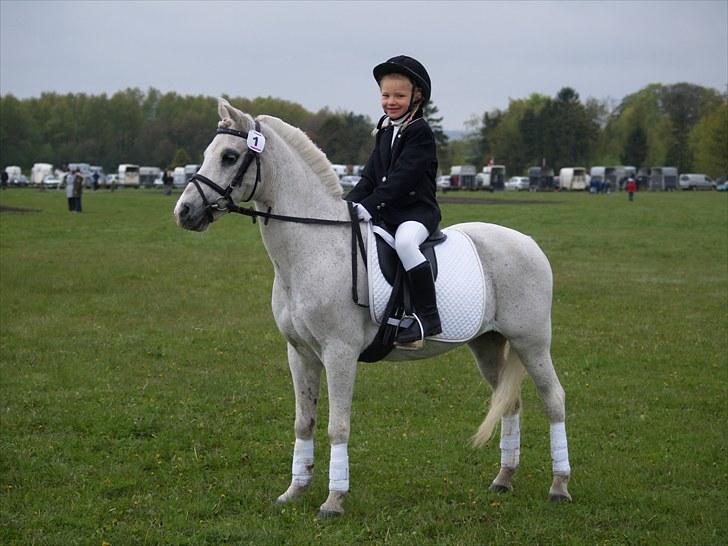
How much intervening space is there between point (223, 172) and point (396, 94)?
150 centimetres

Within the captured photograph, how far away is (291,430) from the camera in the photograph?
30.7ft

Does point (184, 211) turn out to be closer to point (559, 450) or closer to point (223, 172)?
point (223, 172)

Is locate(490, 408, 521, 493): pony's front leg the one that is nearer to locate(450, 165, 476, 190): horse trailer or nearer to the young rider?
the young rider

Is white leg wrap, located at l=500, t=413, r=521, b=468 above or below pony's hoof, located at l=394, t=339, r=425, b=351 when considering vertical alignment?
below

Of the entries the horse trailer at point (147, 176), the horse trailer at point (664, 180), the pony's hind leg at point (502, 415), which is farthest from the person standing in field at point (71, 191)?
the horse trailer at point (664, 180)

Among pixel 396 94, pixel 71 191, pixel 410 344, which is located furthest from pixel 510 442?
pixel 71 191

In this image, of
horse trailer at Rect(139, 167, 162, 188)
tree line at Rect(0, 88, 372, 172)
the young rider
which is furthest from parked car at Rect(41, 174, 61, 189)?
the young rider

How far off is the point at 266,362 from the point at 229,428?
322 centimetres

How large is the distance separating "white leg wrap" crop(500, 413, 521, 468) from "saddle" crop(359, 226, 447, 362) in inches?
57.8

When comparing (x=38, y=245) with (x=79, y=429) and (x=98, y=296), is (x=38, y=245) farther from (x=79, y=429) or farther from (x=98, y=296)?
(x=79, y=429)

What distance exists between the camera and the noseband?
650 cm

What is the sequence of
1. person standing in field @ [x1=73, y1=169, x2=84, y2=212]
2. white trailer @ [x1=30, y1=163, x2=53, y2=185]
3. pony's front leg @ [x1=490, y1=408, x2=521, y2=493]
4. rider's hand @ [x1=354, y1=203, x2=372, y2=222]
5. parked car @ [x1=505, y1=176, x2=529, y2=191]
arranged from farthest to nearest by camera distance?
white trailer @ [x1=30, y1=163, x2=53, y2=185]
parked car @ [x1=505, y1=176, x2=529, y2=191]
person standing in field @ [x1=73, y1=169, x2=84, y2=212]
pony's front leg @ [x1=490, y1=408, x2=521, y2=493]
rider's hand @ [x1=354, y1=203, x2=372, y2=222]

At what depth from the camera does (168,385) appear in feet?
36.7

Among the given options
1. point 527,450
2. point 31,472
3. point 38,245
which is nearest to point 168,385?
point 31,472
